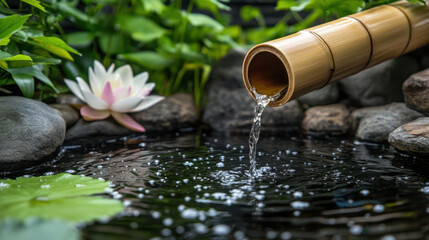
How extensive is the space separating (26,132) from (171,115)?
139 centimetres

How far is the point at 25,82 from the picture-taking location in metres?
2.58

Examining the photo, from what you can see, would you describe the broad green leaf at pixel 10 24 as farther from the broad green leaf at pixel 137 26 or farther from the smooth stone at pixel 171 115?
the broad green leaf at pixel 137 26

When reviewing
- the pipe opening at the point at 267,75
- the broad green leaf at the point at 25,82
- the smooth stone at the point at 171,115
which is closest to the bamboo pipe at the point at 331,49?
the pipe opening at the point at 267,75

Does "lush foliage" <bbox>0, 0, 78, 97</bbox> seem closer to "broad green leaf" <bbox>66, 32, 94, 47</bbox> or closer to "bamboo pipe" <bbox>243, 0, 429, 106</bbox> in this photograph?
"broad green leaf" <bbox>66, 32, 94, 47</bbox>

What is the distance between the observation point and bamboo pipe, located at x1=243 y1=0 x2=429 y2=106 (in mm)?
2242

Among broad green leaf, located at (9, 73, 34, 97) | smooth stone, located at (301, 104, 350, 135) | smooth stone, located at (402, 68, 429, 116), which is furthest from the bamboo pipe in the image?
broad green leaf, located at (9, 73, 34, 97)

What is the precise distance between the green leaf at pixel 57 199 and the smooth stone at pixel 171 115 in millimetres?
1375

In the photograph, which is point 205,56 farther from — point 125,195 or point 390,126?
point 125,195

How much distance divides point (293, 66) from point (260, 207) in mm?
849

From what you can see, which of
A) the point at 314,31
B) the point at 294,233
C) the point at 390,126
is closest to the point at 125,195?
the point at 294,233

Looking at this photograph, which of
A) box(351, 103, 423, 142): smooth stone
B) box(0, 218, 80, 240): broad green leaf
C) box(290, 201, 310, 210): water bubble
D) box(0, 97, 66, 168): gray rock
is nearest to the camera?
box(0, 218, 80, 240): broad green leaf

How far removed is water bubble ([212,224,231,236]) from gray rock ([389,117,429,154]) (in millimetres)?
1497

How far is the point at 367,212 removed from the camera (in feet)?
5.37

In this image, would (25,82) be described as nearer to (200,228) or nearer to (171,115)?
(171,115)
